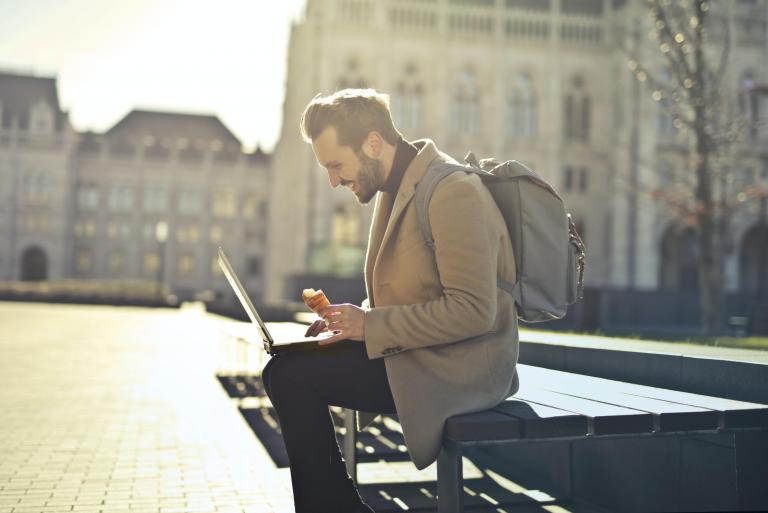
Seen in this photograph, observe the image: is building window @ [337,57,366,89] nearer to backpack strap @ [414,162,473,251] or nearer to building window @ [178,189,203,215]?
building window @ [178,189,203,215]

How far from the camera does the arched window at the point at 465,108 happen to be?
40.1 meters

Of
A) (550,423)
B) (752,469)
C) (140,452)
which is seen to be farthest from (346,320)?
(140,452)

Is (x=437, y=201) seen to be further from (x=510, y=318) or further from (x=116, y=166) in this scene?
(x=116, y=166)

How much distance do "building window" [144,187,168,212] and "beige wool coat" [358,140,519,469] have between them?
6542 centimetres

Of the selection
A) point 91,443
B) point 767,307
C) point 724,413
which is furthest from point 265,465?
point 767,307

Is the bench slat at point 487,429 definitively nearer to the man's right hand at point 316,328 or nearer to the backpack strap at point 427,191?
the backpack strap at point 427,191

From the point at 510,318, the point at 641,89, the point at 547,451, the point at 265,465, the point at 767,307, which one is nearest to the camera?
the point at 510,318

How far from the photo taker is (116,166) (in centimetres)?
6469

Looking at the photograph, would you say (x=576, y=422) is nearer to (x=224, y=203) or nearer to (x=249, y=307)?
(x=249, y=307)

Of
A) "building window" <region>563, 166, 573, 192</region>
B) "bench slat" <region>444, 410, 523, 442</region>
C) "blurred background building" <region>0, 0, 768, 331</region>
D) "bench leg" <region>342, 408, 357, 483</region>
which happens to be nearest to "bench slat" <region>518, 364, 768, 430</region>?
"bench slat" <region>444, 410, 523, 442</region>

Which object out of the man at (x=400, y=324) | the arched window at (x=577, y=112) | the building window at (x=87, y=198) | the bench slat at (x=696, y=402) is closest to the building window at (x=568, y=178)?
the arched window at (x=577, y=112)

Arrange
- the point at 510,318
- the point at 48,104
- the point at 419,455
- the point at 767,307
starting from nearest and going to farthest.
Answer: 1. the point at 419,455
2. the point at 510,318
3. the point at 767,307
4. the point at 48,104

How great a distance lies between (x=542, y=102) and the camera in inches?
1613

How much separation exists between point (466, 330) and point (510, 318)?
0.76 ft
